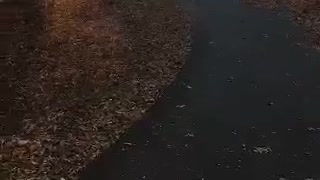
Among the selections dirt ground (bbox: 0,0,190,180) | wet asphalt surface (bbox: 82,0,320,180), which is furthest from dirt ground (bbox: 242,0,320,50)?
dirt ground (bbox: 0,0,190,180)

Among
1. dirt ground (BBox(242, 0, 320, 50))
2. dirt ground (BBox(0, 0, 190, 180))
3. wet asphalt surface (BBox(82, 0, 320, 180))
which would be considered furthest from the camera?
dirt ground (BBox(242, 0, 320, 50))

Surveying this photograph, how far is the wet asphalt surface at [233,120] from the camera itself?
37.8ft

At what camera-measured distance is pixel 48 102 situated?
13852 millimetres

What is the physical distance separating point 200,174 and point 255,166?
139 centimetres

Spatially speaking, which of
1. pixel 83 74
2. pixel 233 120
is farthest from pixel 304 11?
pixel 83 74

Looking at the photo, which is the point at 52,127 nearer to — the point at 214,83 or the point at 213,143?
the point at 213,143

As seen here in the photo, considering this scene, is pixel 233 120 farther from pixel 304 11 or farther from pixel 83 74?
pixel 304 11

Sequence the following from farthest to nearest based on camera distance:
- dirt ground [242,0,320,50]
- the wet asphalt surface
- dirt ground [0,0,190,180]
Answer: dirt ground [242,0,320,50], dirt ground [0,0,190,180], the wet asphalt surface

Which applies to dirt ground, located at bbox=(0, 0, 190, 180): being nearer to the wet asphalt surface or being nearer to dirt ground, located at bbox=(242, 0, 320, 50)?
the wet asphalt surface

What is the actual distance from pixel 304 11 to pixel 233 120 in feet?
33.6

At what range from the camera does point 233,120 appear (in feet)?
44.7

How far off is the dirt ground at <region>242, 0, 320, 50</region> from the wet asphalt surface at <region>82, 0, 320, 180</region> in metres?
0.64

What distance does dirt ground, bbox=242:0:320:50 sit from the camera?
19.6 m

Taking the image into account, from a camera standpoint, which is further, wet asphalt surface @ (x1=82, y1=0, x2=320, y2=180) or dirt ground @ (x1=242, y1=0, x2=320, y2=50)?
dirt ground @ (x1=242, y1=0, x2=320, y2=50)
